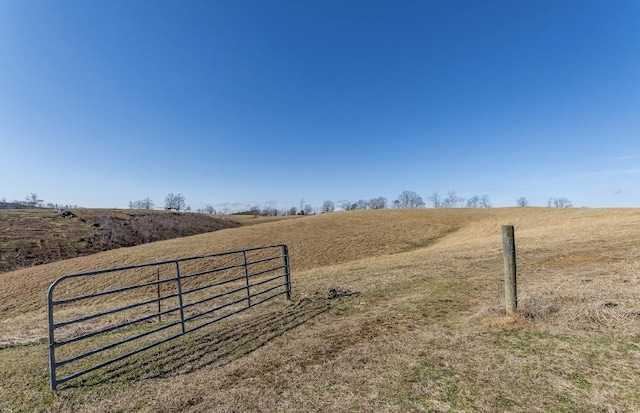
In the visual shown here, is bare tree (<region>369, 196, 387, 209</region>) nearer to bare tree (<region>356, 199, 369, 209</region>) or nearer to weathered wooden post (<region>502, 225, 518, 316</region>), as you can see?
bare tree (<region>356, 199, 369, 209</region>)

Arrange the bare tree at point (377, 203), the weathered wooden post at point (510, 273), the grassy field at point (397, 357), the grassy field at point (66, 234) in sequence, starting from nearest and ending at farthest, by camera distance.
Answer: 1. the grassy field at point (397, 357)
2. the weathered wooden post at point (510, 273)
3. the grassy field at point (66, 234)
4. the bare tree at point (377, 203)

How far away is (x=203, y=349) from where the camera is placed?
16.5 ft

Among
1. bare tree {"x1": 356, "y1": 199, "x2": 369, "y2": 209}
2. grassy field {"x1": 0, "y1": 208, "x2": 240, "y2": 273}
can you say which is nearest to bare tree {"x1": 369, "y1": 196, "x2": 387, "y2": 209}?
bare tree {"x1": 356, "y1": 199, "x2": 369, "y2": 209}

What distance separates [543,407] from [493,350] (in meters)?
1.28

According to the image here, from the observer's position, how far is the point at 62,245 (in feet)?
112

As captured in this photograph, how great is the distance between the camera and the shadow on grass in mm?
4234

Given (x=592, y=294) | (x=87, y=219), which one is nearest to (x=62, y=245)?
(x=87, y=219)

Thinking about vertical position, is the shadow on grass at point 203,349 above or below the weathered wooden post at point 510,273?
below

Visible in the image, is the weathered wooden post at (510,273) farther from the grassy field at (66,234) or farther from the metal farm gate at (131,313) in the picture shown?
the grassy field at (66,234)

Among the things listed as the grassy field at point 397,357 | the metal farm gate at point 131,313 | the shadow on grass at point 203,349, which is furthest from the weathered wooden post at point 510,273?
the metal farm gate at point 131,313

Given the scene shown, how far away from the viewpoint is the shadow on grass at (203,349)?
4.23 m

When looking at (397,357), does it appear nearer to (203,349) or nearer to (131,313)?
(203,349)

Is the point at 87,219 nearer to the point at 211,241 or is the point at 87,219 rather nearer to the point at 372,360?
the point at 211,241

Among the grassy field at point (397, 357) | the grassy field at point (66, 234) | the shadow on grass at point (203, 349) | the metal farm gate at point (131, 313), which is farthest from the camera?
the grassy field at point (66, 234)
